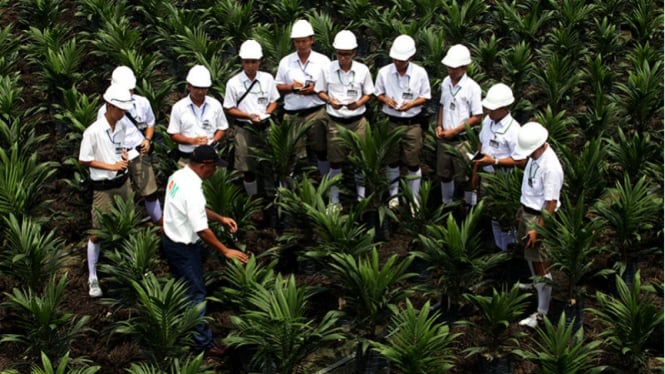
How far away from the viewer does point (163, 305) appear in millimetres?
6867

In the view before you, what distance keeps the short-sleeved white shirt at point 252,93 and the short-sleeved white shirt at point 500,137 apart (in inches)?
98.1

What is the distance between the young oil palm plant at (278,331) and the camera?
673 centimetres

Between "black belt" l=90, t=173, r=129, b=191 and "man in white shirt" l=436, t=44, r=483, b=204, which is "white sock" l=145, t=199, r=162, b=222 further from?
"man in white shirt" l=436, t=44, r=483, b=204

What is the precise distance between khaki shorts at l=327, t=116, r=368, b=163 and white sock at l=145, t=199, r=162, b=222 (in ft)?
6.64

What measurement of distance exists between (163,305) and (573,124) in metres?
6.46

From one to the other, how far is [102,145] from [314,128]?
265 cm

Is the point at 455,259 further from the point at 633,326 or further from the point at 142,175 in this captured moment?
the point at 142,175

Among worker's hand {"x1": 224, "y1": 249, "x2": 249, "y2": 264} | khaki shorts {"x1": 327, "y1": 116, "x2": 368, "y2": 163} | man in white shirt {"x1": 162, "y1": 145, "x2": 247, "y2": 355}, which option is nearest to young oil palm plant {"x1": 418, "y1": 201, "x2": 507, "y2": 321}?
worker's hand {"x1": 224, "y1": 249, "x2": 249, "y2": 264}

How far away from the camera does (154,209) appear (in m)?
9.38

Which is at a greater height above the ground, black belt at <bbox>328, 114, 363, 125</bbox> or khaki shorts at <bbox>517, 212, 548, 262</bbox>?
khaki shorts at <bbox>517, 212, 548, 262</bbox>

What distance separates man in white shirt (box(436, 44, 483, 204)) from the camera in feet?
29.3

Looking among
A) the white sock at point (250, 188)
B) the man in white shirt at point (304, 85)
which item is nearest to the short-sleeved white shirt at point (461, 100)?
the man in white shirt at point (304, 85)

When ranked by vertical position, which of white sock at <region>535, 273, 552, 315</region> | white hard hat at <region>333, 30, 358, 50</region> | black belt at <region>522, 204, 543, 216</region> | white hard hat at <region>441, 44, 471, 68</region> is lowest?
white sock at <region>535, 273, 552, 315</region>

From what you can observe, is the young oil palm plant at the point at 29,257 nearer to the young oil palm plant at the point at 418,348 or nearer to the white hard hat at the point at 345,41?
the young oil palm plant at the point at 418,348
